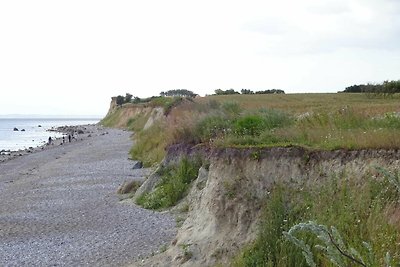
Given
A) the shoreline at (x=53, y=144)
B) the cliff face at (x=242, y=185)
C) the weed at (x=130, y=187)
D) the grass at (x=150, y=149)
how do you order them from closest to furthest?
the cliff face at (x=242, y=185) → the weed at (x=130, y=187) → the grass at (x=150, y=149) → the shoreline at (x=53, y=144)

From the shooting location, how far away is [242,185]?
11477mm

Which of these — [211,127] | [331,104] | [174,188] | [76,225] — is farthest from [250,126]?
[331,104]

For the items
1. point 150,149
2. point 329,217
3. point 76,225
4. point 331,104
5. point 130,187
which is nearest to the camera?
point 329,217

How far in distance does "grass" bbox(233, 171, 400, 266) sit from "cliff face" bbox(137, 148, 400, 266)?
0.41 m

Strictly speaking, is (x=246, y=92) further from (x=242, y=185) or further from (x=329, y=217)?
(x=329, y=217)

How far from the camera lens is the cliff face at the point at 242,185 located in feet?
33.0

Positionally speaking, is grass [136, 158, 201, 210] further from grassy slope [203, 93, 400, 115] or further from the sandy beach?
grassy slope [203, 93, 400, 115]

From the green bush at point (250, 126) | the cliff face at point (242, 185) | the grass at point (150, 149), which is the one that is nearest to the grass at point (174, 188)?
the green bush at point (250, 126)

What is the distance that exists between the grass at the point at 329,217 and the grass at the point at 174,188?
674cm

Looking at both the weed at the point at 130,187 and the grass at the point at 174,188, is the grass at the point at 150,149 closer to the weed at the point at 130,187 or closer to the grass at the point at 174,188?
the weed at the point at 130,187

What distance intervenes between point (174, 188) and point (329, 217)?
9.01 m

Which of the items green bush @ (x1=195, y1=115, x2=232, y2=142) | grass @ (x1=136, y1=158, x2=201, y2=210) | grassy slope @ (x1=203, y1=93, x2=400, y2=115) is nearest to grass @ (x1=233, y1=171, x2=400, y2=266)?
green bush @ (x1=195, y1=115, x2=232, y2=142)

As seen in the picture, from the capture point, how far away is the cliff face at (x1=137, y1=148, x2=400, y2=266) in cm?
1006

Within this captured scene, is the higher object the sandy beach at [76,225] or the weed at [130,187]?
the weed at [130,187]
